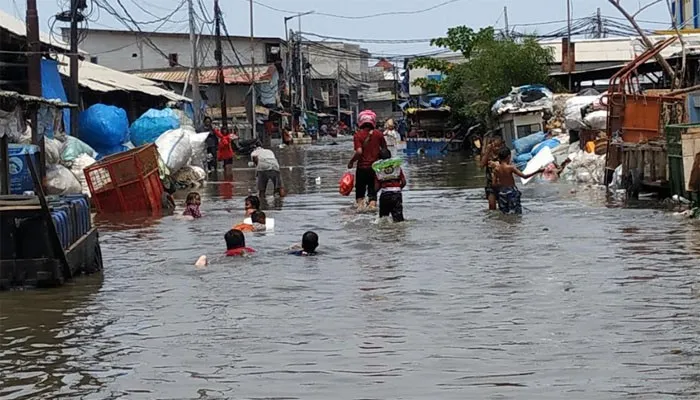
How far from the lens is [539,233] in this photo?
1591 centimetres

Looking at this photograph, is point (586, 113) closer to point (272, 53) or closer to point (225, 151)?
point (225, 151)

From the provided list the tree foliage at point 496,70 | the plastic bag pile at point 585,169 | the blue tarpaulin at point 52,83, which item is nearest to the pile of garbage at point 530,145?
the plastic bag pile at point 585,169

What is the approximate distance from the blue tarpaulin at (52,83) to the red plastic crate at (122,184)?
6227 millimetres

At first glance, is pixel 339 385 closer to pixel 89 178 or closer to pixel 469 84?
pixel 89 178

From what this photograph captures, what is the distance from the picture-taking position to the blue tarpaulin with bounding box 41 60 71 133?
27.4m

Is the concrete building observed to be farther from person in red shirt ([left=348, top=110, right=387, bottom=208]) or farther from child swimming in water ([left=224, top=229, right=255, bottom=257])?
child swimming in water ([left=224, top=229, right=255, bottom=257])

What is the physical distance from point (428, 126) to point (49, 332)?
45189mm

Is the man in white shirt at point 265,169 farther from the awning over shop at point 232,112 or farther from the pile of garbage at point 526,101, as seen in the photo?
the awning over shop at point 232,112

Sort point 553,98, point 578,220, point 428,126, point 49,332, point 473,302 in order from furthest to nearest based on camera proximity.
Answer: point 428,126 → point 553,98 → point 578,220 → point 473,302 → point 49,332

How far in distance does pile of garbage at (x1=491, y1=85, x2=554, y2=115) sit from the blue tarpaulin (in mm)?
13982

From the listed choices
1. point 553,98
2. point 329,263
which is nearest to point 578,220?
point 329,263

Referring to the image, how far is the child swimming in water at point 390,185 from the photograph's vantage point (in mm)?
16875

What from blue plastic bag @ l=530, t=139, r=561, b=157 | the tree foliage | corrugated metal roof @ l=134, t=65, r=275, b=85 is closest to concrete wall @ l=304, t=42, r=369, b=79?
corrugated metal roof @ l=134, t=65, r=275, b=85

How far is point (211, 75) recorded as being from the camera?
212 feet
